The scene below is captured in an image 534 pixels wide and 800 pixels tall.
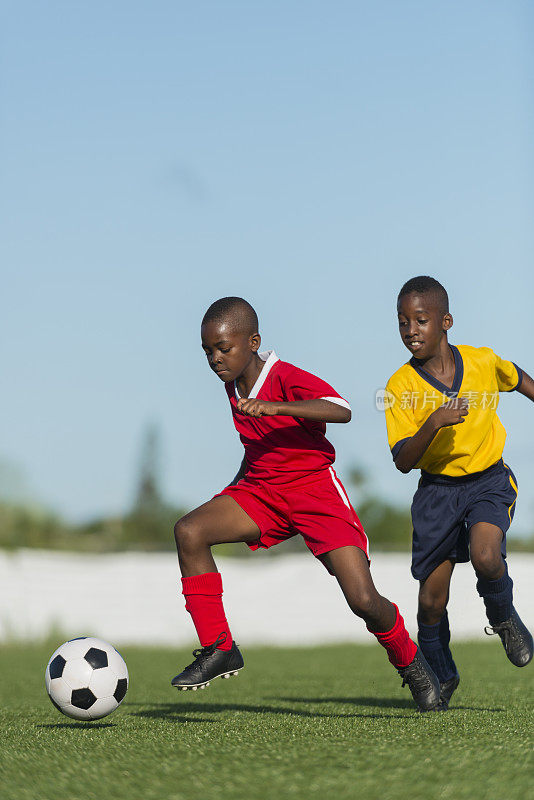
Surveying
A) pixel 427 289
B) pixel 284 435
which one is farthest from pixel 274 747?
pixel 427 289

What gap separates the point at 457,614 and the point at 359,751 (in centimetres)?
1432

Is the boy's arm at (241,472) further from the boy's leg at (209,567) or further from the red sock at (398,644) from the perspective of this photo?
the red sock at (398,644)

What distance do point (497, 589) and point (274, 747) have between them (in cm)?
202

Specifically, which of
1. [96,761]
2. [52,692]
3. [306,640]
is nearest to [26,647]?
[306,640]

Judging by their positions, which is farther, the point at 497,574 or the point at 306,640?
the point at 306,640

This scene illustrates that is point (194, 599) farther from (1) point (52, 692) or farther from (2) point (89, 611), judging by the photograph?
(2) point (89, 611)

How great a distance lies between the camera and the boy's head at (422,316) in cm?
Answer: 534

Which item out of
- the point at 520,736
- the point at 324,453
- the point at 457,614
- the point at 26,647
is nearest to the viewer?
the point at 520,736

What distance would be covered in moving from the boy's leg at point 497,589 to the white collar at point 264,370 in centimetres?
143

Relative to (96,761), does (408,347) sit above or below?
above

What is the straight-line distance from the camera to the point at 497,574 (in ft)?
17.1

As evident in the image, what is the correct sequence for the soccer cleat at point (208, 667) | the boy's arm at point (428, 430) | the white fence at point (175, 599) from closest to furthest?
the soccer cleat at point (208, 667) → the boy's arm at point (428, 430) → the white fence at point (175, 599)

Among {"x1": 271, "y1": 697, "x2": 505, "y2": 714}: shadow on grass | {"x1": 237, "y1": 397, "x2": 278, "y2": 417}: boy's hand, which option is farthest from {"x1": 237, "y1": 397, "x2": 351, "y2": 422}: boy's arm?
{"x1": 271, "y1": 697, "x2": 505, "y2": 714}: shadow on grass

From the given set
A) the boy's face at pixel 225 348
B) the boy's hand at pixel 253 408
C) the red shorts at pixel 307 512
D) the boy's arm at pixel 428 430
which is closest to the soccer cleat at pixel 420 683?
the red shorts at pixel 307 512
